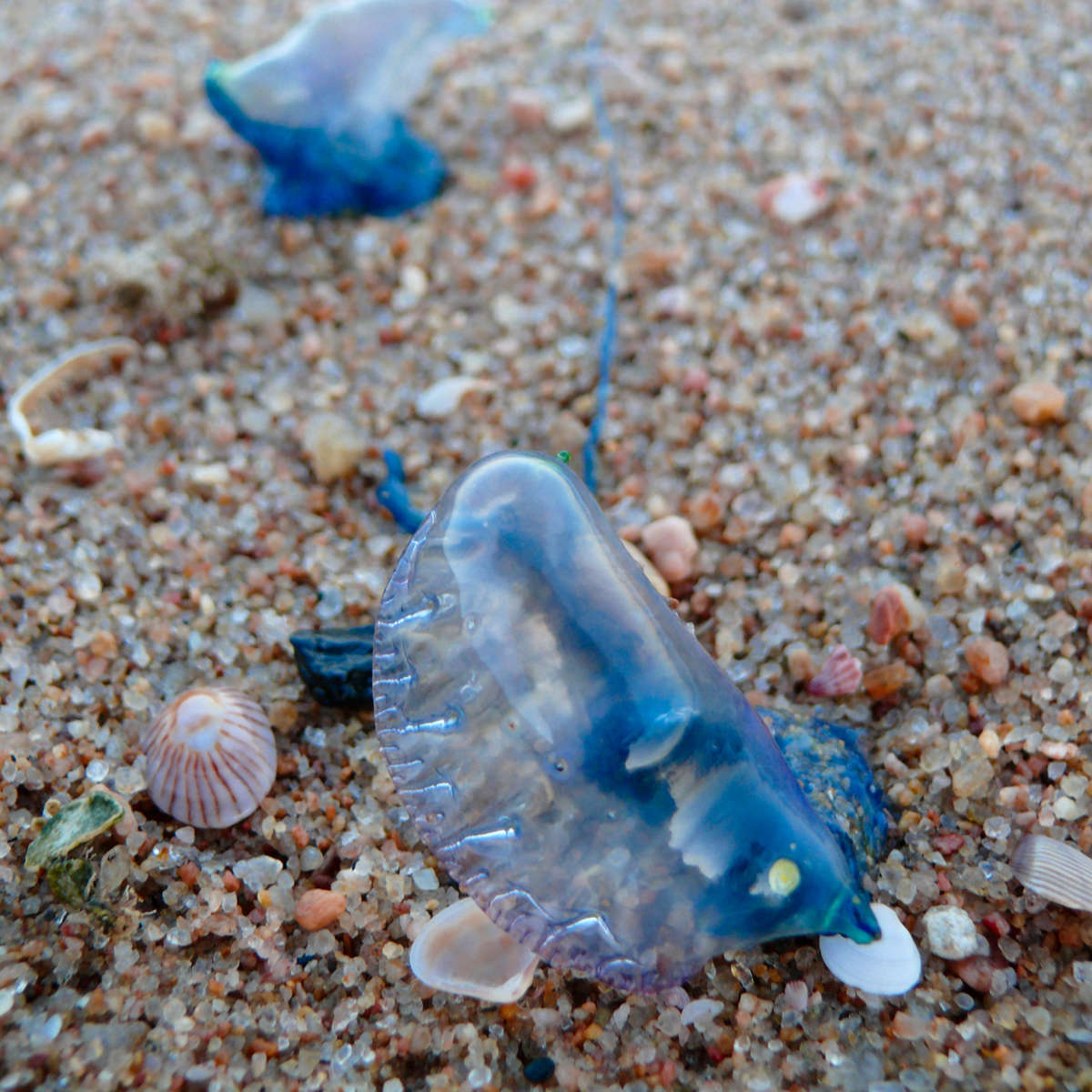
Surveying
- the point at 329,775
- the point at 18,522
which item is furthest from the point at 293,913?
the point at 18,522

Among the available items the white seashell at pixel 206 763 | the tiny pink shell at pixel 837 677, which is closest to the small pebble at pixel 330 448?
the white seashell at pixel 206 763

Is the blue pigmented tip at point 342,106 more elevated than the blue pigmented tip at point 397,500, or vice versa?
the blue pigmented tip at point 342,106

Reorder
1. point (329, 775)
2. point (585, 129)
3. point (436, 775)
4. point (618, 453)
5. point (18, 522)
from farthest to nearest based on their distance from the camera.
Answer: point (585, 129)
point (618, 453)
point (18, 522)
point (329, 775)
point (436, 775)

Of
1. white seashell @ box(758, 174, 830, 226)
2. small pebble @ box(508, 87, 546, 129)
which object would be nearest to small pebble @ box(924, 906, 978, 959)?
white seashell @ box(758, 174, 830, 226)

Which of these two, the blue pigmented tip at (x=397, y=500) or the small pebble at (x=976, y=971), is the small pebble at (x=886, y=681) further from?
the blue pigmented tip at (x=397, y=500)

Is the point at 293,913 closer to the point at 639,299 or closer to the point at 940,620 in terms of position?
the point at 940,620

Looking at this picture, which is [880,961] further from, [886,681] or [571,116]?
[571,116]

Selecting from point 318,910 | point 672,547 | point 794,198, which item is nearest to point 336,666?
point 318,910
